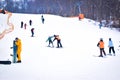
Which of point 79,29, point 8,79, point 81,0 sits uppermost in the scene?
point 81,0

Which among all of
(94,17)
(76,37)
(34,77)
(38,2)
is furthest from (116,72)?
(38,2)

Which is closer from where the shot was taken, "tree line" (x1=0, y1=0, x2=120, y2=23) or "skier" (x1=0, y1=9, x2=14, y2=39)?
"skier" (x1=0, y1=9, x2=14, y2=39)

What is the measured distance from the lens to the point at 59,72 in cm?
1020

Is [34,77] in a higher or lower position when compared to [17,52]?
lower

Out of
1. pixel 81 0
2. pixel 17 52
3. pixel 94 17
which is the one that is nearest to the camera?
pixel 17 52

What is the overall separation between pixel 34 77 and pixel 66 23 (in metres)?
25.5

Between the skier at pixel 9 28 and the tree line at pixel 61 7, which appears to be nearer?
the skier at pixel 9 28

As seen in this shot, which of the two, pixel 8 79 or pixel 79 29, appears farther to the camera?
pixel 79 29

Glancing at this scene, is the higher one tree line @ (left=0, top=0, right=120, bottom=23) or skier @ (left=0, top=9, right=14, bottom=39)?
tree line @ (left=0, top=0, right=120, bottom=23)

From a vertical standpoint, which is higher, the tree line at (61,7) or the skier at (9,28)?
the tree line at (61,7)

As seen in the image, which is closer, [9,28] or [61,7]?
[9,28]

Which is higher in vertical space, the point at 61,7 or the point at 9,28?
the point at 61,7

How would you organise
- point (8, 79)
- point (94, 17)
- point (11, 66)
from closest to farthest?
1. point (8, 79)
2. point (11, 66)
3. point (94, 17)

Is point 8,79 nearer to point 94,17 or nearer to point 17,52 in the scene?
point 17,52
